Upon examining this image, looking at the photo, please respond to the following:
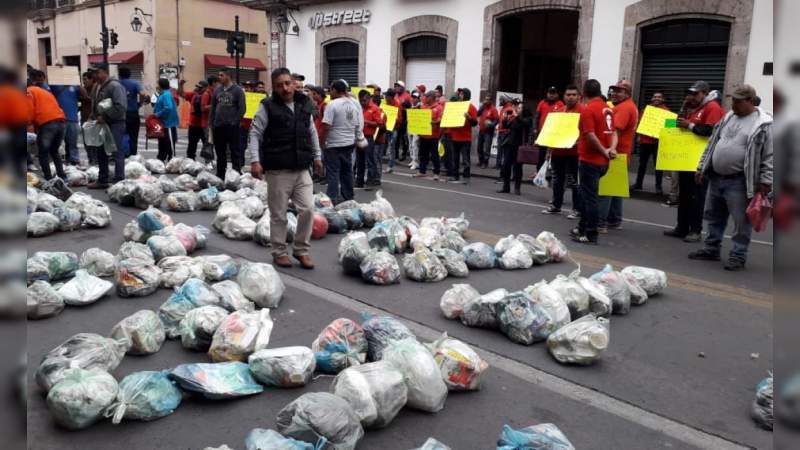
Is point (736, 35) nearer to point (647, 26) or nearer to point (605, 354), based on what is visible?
point (647, 26)

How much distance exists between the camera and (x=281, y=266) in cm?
604

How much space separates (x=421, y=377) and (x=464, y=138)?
9.26 m

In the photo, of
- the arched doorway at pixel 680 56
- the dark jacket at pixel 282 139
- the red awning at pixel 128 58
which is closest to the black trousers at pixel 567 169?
the dark jacket at pixel 282 139

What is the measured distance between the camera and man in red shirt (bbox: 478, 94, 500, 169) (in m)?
14.9

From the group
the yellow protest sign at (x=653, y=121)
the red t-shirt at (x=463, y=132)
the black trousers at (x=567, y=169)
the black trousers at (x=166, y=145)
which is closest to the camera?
the black trousers at (x=567, y=169)

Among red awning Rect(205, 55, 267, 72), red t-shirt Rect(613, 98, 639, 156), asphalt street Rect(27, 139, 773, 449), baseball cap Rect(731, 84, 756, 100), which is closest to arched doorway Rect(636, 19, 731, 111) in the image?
red t-shirt Rect(613, 98, 639, 156)

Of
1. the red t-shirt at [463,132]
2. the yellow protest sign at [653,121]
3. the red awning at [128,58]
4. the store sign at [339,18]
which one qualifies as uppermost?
the store sign at [339,18]

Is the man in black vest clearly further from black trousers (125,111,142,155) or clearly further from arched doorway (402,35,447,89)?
arched doorway (402,35,447,89)

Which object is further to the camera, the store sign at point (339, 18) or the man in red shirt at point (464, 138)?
the store sign at point (339, 18)

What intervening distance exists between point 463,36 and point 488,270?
505 inches

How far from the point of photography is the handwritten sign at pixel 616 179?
303 inches

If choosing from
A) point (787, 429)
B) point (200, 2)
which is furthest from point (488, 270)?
point (200, 2)

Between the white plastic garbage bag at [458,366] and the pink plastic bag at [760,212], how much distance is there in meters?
3.46

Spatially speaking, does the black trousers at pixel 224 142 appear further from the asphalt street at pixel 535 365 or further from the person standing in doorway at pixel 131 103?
the asphalt street at pixel 535 365
